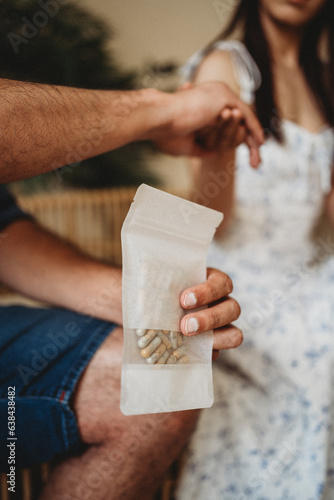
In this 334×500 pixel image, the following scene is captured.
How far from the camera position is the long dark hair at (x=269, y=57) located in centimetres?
67

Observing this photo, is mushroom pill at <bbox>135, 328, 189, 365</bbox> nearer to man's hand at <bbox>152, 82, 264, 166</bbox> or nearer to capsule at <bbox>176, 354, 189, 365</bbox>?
capsule at <bbox>176, 354, 189, 365</bbox>

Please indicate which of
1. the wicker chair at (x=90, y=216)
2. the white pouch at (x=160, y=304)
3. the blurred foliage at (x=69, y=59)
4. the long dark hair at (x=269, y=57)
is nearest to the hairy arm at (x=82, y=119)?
the white pouch at (x=160, y=304)

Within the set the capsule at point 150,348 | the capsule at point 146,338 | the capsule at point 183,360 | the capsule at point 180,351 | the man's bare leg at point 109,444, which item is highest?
the capsule at point 146,338

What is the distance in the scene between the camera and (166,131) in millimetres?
434

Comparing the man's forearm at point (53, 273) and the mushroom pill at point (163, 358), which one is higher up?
the mushroom pill at point (163, 358)

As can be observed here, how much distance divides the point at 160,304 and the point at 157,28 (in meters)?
1.62

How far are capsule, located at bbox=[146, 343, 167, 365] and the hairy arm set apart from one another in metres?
0.18

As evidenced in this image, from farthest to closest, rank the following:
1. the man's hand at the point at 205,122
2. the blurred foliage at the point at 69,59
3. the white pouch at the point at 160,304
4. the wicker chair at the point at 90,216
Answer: the blurred foliage at the point at 69,59, the wicker chair at the point at 90,216, the man's hand at the point at 205,122, the white pouch at the point at 160,304

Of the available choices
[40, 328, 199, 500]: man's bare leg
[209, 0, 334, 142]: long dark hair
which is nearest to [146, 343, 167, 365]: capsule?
[40, 328, 199, 500]: man's bare leg

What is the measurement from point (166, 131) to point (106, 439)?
328 millimetres

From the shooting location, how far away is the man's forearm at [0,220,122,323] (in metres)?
0.43

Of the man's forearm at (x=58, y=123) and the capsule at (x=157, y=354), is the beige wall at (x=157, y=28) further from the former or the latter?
the capsule at (x=157, y=354)

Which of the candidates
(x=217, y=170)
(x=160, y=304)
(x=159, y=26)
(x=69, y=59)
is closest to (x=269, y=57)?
(x=217, y=170)

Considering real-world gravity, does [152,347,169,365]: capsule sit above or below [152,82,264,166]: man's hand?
below
